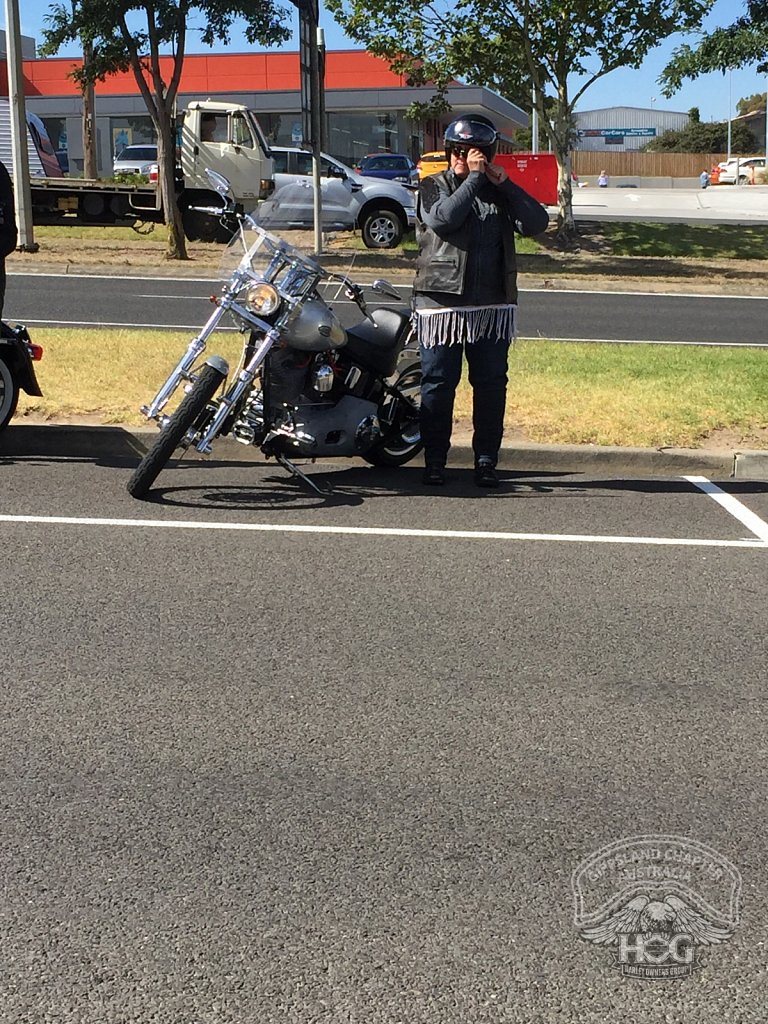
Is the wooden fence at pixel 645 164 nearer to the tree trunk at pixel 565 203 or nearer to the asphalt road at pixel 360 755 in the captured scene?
the tree trunk at pixel 565 203

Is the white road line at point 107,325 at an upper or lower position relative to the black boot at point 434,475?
upper

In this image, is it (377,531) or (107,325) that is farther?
(107,325)

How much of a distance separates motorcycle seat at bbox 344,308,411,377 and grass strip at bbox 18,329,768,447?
1.29 metres

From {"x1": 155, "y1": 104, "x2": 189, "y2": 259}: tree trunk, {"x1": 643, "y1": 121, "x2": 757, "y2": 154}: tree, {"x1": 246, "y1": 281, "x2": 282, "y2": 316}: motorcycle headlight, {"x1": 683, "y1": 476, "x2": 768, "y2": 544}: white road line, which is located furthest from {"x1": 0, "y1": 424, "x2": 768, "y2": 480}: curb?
{"x1": 643, "y1": 121, "x2": 757, "y2": 154}: tree

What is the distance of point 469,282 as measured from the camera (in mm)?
7641

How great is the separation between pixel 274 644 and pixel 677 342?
36.7ft

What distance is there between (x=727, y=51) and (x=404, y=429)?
18.1 metres

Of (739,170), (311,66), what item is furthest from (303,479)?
(739,170)

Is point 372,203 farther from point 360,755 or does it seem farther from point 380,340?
point 360,755

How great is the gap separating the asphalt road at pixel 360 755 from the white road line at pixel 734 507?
7 centimetres

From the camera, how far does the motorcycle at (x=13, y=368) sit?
8242 millimetres

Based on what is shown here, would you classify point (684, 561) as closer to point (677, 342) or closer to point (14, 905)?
point (14, 905)

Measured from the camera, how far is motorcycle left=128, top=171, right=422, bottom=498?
719 centimetres

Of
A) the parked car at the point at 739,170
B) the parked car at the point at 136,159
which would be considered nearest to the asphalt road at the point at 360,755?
the parked car at the point at 136,159
